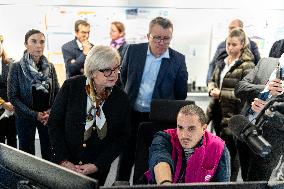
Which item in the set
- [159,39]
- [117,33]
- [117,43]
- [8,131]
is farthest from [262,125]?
[117,33]

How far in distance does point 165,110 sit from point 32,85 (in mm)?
1337

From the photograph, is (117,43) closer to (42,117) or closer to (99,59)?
(42,117)

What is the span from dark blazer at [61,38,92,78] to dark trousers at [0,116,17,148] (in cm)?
79

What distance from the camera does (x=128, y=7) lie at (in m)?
4.78

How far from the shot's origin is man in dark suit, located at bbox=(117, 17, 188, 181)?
2.96 metres

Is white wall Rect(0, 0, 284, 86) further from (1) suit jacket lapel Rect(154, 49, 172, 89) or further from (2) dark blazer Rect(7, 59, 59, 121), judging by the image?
(1) suit jacket lapel Rect(154, 49, 172, 89)

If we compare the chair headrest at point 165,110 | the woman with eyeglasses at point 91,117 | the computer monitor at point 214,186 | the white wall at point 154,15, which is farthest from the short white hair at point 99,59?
the white wall at point 154,15

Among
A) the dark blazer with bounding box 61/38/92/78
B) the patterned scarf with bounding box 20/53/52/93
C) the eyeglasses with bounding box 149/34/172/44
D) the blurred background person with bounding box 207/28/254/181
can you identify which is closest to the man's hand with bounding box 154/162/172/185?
the eyeglasses with bounding box 149/34/172/44

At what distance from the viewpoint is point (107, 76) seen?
2.20 meters

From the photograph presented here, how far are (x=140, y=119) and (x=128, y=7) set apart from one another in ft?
7.11

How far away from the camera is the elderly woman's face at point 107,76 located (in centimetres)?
219

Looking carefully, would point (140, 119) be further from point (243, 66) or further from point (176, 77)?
point (243, 66)

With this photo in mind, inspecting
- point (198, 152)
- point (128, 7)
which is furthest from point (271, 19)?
point (198, 152)

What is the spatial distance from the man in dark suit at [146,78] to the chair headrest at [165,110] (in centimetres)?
57
